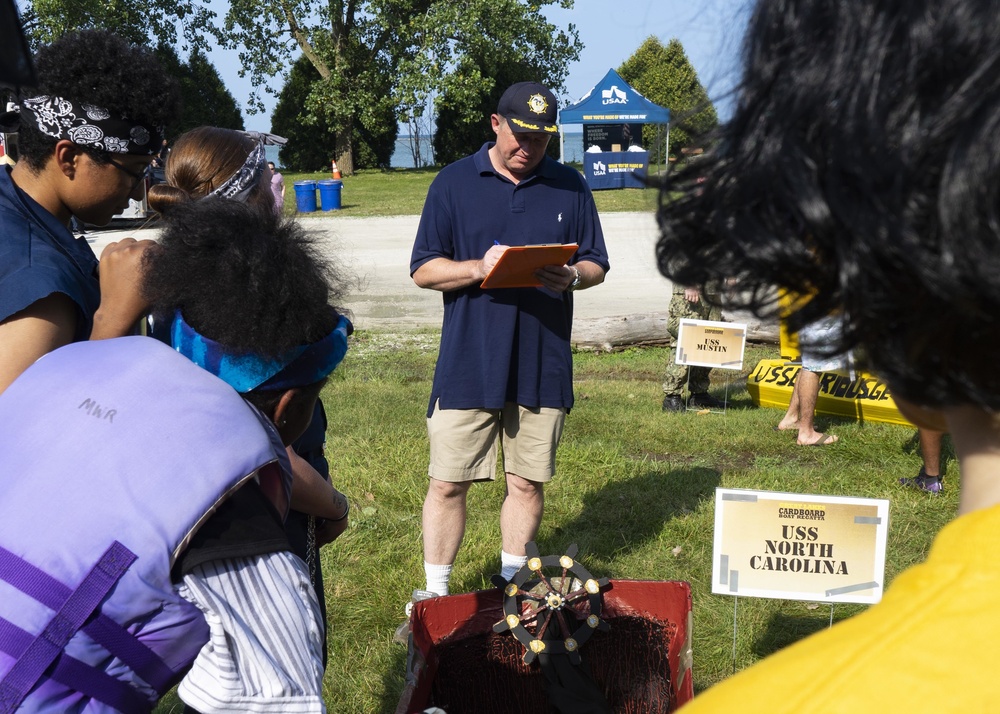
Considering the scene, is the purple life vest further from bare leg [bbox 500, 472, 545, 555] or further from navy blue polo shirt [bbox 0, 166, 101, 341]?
bare leg [bbox 500, 472, 545, 555]

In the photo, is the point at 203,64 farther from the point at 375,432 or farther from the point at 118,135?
the point at 118,135

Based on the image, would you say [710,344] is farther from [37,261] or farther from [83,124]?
[37,261]

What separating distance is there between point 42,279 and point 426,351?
6629 millimetres

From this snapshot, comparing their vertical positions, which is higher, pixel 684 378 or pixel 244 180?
pixel 244 180

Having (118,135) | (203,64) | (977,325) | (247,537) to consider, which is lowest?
(247,537)

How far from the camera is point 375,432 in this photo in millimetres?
5926

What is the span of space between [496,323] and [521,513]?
841 mm

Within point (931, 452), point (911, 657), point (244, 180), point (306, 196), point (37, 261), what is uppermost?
point (244, 180)

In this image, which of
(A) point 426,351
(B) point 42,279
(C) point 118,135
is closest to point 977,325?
(B) point 42,279

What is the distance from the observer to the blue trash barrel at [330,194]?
68.8 ft

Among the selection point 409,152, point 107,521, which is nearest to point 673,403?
point 107,521

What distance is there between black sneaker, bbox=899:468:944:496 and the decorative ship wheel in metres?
2.88

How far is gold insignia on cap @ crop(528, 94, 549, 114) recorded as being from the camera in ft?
12.1

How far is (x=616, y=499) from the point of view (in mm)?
4898
